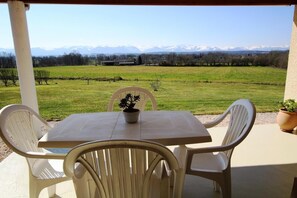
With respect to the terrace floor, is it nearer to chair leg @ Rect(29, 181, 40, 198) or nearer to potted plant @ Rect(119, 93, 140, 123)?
chair leg @ Rect(29, 181, 40, 198)

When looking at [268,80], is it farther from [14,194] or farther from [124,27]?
[14,194]

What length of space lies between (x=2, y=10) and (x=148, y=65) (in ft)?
10.8

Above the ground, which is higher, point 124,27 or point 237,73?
point 124,27

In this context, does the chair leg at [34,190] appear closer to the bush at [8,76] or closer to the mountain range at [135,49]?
the bush at [8,76]

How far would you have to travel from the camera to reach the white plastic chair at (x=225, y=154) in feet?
5.13

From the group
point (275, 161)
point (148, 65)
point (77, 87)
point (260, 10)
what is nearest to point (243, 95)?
point (260, 10)

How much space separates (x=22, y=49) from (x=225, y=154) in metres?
3.05

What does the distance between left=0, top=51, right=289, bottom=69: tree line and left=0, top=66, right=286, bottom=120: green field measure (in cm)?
15

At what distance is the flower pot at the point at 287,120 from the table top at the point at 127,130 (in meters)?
2.45

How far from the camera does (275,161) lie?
8.70 feet

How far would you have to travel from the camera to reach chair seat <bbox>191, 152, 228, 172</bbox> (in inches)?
67.3

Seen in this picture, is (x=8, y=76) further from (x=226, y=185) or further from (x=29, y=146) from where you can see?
(x=226, y=185)

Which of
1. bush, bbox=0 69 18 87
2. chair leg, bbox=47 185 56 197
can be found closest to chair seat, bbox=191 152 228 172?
chair leg, bbox=47 185 56 197

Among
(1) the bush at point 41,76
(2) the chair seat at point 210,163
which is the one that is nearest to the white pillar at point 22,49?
(1) the bush at point 41,76
